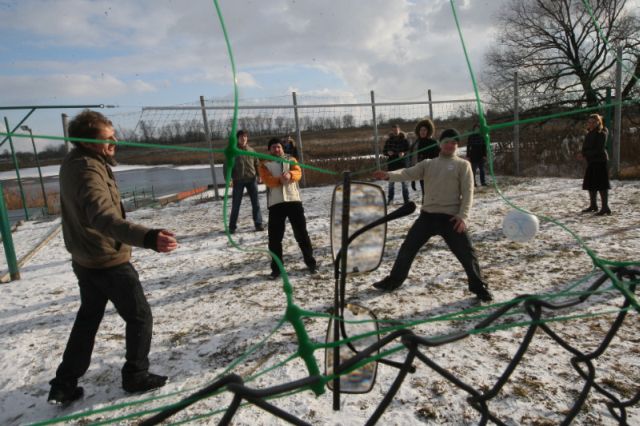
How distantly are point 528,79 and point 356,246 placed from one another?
18.1 m

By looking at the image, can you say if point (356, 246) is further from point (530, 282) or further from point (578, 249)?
point (578, 249)

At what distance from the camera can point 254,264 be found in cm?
460

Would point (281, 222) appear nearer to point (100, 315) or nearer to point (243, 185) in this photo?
point (100, 315)

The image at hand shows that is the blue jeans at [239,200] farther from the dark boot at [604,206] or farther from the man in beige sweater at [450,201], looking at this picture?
the dark boot at [604,206]

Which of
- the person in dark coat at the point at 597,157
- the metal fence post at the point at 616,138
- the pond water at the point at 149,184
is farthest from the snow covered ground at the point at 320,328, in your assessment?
the pond water at the point at 149,184

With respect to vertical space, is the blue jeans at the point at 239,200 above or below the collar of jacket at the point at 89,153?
below

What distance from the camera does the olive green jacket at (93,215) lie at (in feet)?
6.03

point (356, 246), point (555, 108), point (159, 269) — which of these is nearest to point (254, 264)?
point (159, 269)

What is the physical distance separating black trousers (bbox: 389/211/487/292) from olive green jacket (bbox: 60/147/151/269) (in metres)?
2.23

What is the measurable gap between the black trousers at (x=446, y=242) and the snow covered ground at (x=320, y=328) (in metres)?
0.20

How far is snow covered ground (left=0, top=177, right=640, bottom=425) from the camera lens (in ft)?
6.77

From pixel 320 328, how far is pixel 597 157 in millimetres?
4948

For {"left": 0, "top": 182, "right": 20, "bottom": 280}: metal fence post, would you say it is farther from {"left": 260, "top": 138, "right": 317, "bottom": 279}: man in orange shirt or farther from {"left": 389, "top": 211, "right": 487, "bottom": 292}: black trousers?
{"left": 389, "top": 211, "right": 487, "bottom": 292}: black trousers

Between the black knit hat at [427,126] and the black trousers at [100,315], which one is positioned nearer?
the black trousers at [100,315]
